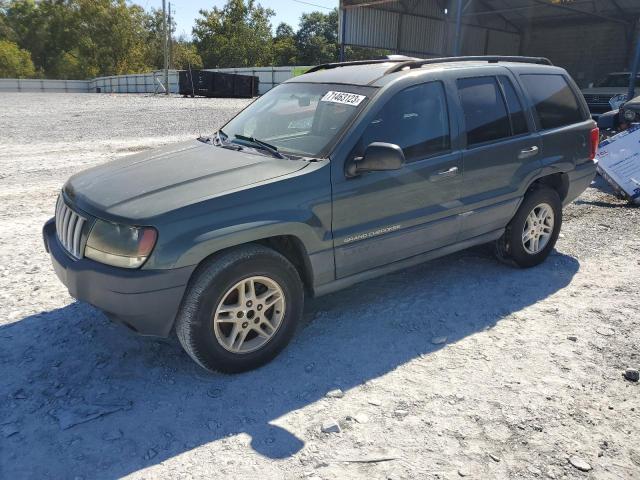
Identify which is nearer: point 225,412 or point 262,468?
point 262,468

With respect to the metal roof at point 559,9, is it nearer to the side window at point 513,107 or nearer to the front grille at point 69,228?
the side window at point 513,107

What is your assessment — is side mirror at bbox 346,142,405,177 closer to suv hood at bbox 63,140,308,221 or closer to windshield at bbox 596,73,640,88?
suv hood at bbox 63,140,308,221

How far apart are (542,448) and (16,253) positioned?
4.70m

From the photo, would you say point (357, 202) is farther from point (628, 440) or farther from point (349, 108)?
point (628, 440)

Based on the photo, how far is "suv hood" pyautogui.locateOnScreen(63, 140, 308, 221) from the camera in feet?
9.71

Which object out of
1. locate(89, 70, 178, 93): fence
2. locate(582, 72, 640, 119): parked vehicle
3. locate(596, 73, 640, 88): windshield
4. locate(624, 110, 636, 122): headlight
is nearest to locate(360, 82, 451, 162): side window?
locate(624, 110, 636, 122): headlight

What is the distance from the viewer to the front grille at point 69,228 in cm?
308

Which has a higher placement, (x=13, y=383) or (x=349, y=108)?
(x=349, y=108)

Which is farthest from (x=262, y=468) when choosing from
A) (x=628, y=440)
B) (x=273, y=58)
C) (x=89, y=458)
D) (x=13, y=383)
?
(x=273, y=58)

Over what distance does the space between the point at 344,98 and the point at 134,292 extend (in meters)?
1.99

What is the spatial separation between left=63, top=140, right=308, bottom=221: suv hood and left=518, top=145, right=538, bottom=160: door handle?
2.12 meters

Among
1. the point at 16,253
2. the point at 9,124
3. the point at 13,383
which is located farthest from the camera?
the point at 9,124

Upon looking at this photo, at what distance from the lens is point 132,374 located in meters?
3.22

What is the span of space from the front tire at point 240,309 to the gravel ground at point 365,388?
0.16 metres
